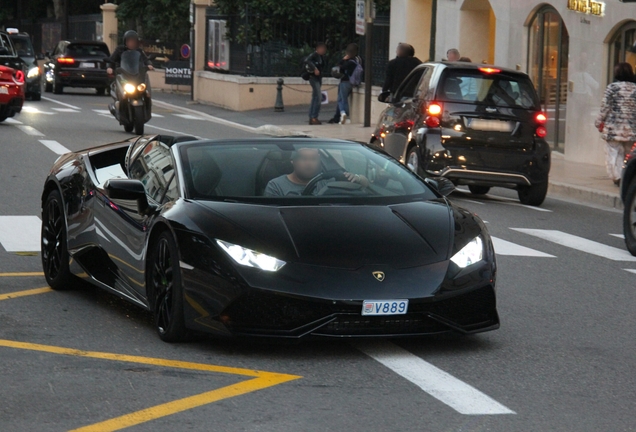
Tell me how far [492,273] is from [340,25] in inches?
1309

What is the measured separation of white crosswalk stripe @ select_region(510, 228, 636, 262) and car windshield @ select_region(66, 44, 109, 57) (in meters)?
32.1

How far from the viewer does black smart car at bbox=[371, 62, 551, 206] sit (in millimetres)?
15852

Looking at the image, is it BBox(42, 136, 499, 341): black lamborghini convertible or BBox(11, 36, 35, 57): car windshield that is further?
BBox(11, 36, 35, 57): car windshield

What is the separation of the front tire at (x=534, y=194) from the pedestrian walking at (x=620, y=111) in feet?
7.39

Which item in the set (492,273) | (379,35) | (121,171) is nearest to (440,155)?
(121,171)

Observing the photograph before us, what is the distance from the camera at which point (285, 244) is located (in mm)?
6910

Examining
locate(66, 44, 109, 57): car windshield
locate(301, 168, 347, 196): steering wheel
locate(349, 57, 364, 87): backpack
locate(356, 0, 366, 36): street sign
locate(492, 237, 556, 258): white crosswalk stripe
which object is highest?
locate(356, 0, 366, 36): street sign

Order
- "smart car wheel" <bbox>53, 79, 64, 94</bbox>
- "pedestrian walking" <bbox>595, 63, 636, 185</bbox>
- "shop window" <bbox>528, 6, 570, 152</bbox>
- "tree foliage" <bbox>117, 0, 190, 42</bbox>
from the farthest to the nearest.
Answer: "tree foliage" <bbox>117, 0, 190, 42</bbox> < "smart car wheel" <bbox>53, 79, 64, 94</bbox> < "shop window" <bbox>528, 6, 570, 152</bbox> < "pedestrian walking" <bbox>595, 63, 636, 185</bbox>

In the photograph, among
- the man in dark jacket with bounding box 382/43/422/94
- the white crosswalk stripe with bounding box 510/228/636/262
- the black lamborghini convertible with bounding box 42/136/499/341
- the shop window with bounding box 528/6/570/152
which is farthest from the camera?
the shop window with bounding box 528/6/570/152

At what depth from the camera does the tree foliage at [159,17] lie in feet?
167

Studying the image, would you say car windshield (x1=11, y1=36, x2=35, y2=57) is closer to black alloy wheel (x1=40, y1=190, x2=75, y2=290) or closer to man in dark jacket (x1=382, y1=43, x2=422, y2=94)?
man in dark jacket (x1=382, y1=43, x2=422, y2=94)

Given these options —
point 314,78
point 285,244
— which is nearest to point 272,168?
point 285,244

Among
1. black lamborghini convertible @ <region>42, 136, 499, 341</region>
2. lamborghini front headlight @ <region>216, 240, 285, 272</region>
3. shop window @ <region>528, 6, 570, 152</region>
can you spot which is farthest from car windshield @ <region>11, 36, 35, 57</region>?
lamborghini front headlight @ <region>216, 240, 285, 272</region>

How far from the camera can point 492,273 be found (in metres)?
7.23
